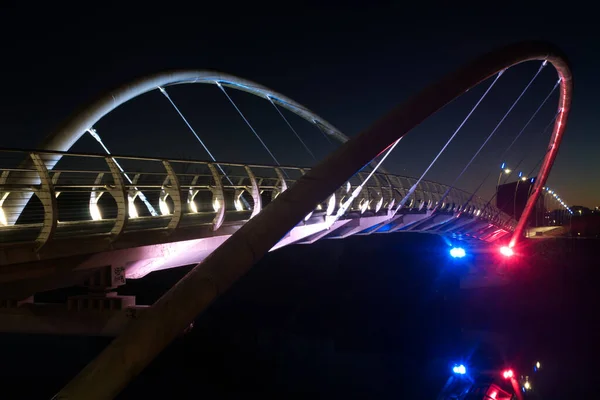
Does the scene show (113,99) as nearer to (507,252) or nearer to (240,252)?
(240,252)

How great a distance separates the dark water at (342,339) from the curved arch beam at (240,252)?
486 inches

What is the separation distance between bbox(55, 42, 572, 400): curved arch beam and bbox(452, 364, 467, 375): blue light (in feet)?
42.9

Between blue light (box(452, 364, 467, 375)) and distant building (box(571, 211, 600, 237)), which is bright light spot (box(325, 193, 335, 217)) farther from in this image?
distant building (box(571, 211, 600, 237))

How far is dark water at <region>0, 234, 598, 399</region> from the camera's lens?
21438 mm

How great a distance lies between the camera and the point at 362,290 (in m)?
46.7

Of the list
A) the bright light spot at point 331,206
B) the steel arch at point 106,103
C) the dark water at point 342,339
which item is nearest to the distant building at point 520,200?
the dark water at point 342,339

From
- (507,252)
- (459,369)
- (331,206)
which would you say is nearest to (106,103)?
(331,206)

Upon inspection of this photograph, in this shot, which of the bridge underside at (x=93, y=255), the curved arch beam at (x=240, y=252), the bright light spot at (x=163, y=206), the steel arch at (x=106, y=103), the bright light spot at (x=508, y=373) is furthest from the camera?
the bright light spot at (x=508, y=373)

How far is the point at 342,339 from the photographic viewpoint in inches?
1152

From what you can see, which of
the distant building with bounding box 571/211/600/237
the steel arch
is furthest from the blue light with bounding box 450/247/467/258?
the distant building with bounding box 571/211/600/237

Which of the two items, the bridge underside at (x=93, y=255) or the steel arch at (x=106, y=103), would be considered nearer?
the bridge underside at (x=93, y=255)

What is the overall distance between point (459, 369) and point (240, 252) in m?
16.5

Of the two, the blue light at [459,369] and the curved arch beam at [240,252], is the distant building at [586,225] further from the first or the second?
the curved arch beam at [240,252]

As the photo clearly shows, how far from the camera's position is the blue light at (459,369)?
21842 mm
